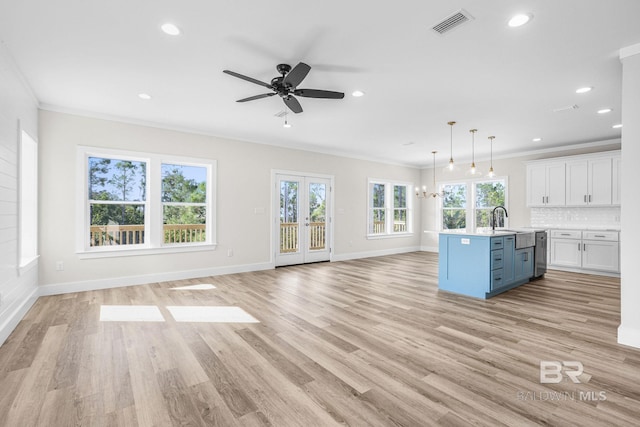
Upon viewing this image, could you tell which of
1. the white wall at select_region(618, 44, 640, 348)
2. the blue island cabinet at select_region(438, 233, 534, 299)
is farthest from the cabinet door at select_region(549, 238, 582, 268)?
the white wall at select_region(618, 44, 640, 348)

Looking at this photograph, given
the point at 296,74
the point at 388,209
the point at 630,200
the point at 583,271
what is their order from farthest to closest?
the point at 388,209 < the point at 583,271 < the point at 296,74 < the point at 630,200

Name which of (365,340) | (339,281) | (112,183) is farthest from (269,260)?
(365,340)

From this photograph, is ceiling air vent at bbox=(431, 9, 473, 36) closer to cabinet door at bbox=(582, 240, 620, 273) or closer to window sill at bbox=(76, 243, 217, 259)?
window sill at bbox=(76, 243, 217, 259)

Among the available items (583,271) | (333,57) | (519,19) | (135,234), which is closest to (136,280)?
(135,234)

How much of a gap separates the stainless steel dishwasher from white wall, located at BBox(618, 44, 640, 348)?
2830mm

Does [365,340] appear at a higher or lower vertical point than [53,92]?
lower

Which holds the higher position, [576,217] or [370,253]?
[576,217]

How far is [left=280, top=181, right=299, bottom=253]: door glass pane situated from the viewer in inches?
268

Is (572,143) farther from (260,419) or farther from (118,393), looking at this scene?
(118,393)

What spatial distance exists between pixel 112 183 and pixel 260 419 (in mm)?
4664

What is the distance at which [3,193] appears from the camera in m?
3.03

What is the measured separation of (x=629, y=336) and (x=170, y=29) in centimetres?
478

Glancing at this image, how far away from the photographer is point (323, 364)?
2436mm

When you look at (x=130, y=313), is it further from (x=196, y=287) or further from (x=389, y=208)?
(x=389, y=208)
